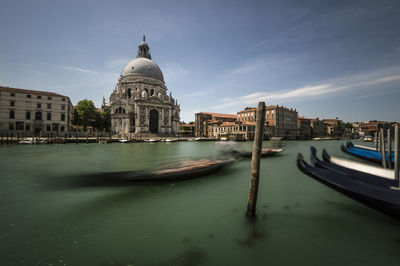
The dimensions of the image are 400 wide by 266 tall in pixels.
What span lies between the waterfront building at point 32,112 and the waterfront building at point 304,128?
58633mm

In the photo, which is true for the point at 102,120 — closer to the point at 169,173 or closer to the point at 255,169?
the point at 169,173

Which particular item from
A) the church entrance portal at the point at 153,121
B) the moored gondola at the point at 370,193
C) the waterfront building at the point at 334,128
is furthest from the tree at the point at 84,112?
the waterfront building at the point at 334,128

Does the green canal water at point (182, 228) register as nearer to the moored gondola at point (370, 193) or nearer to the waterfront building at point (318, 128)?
the moored gondola at point (370, 193)

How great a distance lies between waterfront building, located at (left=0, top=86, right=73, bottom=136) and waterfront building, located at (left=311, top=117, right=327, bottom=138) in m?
66.5

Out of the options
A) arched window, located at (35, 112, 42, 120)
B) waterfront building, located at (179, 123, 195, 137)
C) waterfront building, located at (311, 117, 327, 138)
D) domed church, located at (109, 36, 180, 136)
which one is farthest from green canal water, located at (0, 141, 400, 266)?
waterfront building, located at (311, 117, 327, 138)

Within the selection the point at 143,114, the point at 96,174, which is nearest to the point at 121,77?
the point at 143,114

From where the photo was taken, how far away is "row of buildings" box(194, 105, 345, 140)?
40.3m

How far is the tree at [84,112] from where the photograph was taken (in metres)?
33.2

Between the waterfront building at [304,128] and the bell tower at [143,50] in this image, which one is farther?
the waterfront building at [304,128]

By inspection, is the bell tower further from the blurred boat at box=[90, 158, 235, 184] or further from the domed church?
the blurred boat at box=[90, 158, 235, 184]

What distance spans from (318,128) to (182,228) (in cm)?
6828

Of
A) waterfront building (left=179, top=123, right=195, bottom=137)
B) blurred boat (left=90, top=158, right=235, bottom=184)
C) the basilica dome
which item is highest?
the basilica dome

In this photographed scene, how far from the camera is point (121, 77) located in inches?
1724

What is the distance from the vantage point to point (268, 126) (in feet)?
141
